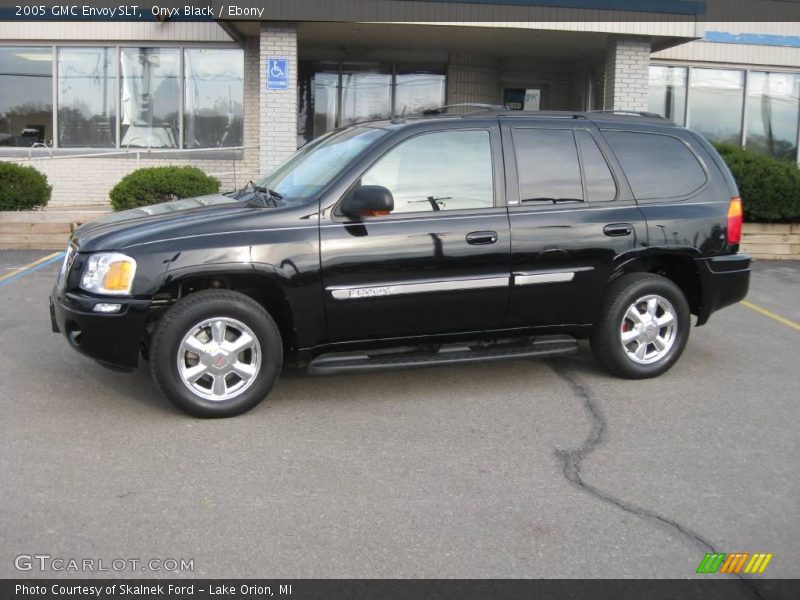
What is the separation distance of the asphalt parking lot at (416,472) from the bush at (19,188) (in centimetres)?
629

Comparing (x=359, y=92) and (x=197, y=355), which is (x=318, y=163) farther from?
(x=359, y=92)

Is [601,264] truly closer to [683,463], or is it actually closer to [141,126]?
[683,463]

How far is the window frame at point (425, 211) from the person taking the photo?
17.9 feet

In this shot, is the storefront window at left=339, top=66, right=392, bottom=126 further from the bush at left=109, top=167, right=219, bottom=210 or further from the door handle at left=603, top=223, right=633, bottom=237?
the door handle at left=603, top=223, right=633, bottom=237

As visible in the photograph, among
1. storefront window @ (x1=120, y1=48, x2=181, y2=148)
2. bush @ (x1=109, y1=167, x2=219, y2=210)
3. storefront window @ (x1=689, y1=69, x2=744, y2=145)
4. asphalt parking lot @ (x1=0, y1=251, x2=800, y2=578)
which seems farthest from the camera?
storefront window @ (x1=689, y1=69, x2=744, y2=145)

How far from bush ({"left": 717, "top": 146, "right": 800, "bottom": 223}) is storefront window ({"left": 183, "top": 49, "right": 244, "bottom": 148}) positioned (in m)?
8.95

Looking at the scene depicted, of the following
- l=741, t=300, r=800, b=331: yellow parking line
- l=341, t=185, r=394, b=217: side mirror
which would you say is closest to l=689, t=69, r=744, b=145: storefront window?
l=741, t=300, r=800, b=331: yellow parking line

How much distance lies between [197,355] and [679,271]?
356 centimetres

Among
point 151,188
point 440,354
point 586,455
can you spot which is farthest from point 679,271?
point 151,188

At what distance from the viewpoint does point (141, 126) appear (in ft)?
53.7

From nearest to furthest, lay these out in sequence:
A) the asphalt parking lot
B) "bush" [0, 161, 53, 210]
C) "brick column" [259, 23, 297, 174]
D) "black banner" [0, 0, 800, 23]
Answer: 1. the asphalt parking lot
2. "bush" [0, 161, 53, 210]
3. "black banner" [0, 0, 800, 23]
4. "brick column" [259, 23, 297, 174]
